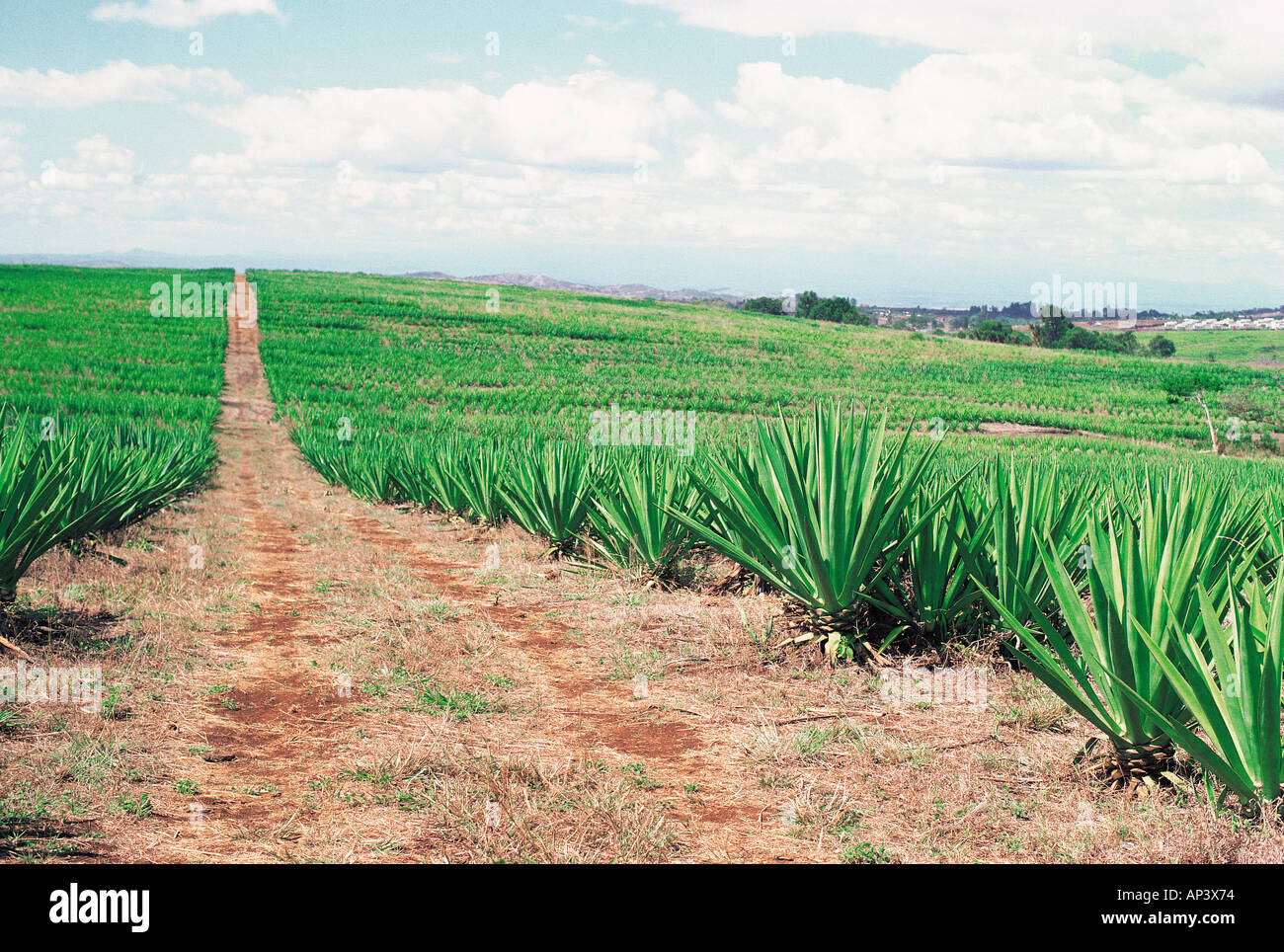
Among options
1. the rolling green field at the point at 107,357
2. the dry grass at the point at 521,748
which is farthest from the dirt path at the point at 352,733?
the rolling green field at the point at 107,357

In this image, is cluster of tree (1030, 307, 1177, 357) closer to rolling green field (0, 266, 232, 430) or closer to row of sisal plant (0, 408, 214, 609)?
rolling green field (0, 266, 232, 430)

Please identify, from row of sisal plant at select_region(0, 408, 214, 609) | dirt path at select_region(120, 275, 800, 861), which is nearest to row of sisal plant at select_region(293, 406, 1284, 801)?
dirt path at select_region(120, 275, 800, 861)

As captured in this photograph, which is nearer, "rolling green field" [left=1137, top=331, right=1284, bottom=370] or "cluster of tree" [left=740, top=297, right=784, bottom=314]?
"rolling green field" [left=1137, top=331, right=1284, bottom=370]

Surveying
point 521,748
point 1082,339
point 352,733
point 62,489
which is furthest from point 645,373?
point 1082,339

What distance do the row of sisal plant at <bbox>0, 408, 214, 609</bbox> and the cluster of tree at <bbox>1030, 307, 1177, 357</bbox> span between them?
117058 millimetres

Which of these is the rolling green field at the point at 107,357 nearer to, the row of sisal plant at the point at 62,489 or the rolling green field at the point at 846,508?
the rolling green field at the point at 846,508

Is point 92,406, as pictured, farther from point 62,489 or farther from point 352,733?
point 352,733

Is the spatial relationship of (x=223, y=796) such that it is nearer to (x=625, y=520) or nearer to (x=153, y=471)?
→ (x=625, y=520)

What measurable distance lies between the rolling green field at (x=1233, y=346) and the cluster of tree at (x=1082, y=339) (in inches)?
154

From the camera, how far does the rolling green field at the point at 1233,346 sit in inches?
4493

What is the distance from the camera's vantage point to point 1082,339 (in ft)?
375

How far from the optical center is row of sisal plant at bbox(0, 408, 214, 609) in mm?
5625

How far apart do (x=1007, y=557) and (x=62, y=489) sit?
6321mm
